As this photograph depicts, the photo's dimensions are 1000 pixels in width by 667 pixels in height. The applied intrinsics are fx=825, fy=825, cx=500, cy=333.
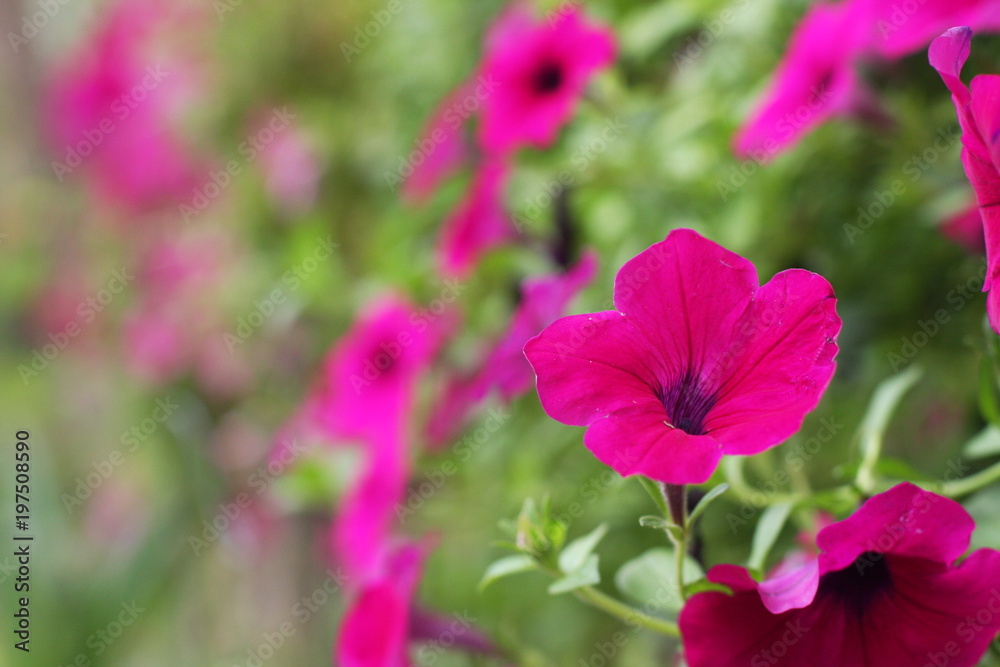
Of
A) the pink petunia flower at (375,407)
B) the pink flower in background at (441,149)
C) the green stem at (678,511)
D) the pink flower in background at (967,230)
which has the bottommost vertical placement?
the pink petunia flower at (375,407)

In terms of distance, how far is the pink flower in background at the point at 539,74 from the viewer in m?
0.56

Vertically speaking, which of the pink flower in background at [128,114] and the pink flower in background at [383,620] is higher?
the pink flower in background at [128,114]

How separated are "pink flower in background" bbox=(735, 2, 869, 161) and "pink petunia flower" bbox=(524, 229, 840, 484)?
0.23m

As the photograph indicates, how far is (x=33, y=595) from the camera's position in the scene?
116 centimetres

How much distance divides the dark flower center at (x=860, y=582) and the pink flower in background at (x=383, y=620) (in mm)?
219

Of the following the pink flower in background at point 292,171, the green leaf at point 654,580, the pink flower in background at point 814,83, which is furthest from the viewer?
the pink flower in background at point 292,171

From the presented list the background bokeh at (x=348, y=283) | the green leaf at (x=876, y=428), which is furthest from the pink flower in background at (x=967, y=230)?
the green leaf at (x=876, y=428)

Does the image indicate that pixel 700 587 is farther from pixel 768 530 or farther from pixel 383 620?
pixel 383 620

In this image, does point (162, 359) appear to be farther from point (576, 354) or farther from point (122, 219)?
point (576, 354)

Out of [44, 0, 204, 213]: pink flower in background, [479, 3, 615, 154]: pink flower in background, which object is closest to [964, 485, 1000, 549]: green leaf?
[479, 3, 615, 154]: pink flower in background

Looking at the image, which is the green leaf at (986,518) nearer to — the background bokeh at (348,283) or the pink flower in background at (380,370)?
the background bokeh at (348,283)

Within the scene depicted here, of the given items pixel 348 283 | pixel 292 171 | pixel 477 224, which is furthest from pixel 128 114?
pixel 477 224

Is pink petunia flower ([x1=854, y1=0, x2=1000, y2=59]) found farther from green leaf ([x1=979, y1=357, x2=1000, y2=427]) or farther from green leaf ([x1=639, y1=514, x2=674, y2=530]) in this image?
green leaf ([x1=639, y1=514, x2=674, y2=530])

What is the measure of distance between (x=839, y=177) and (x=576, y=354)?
406 mm
